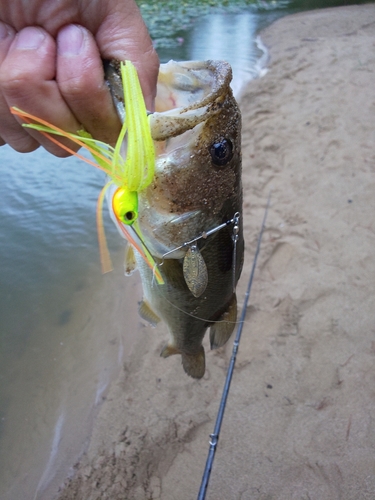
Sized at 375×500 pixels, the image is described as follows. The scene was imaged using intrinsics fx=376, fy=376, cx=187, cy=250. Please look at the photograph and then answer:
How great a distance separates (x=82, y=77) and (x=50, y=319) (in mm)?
2811

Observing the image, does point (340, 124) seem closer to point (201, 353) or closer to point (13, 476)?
point (201, 353)

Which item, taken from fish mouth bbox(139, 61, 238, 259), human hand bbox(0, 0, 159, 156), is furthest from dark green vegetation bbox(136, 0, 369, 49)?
human hand bbox(0, 0, 159, 156)

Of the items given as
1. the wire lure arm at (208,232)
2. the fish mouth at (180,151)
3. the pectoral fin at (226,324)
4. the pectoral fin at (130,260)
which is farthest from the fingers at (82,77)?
the pectoral fin at (226,324)

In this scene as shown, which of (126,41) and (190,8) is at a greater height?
(126,41)

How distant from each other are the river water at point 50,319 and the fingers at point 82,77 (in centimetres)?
234

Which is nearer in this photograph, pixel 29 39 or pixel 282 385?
pixel 29 39

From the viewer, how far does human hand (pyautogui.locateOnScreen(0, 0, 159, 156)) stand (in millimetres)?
1119

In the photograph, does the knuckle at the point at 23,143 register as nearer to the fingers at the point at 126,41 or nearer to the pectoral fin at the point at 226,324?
the fingers at the point at 126,41

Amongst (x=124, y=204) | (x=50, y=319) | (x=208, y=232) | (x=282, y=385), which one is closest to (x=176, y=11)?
(x=50, y=319)

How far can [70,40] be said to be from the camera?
115cm

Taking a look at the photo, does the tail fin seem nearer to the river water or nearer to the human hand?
the river water

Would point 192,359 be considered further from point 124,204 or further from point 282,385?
point 124,204

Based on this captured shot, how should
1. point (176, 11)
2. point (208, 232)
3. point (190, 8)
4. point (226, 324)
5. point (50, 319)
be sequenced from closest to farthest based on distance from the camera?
point (208, 232) → point (226, 324) → point (50, 319) → point (176, 11) → point (190, 8)

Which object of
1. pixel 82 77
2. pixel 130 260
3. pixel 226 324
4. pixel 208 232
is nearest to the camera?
pixel 82 77
